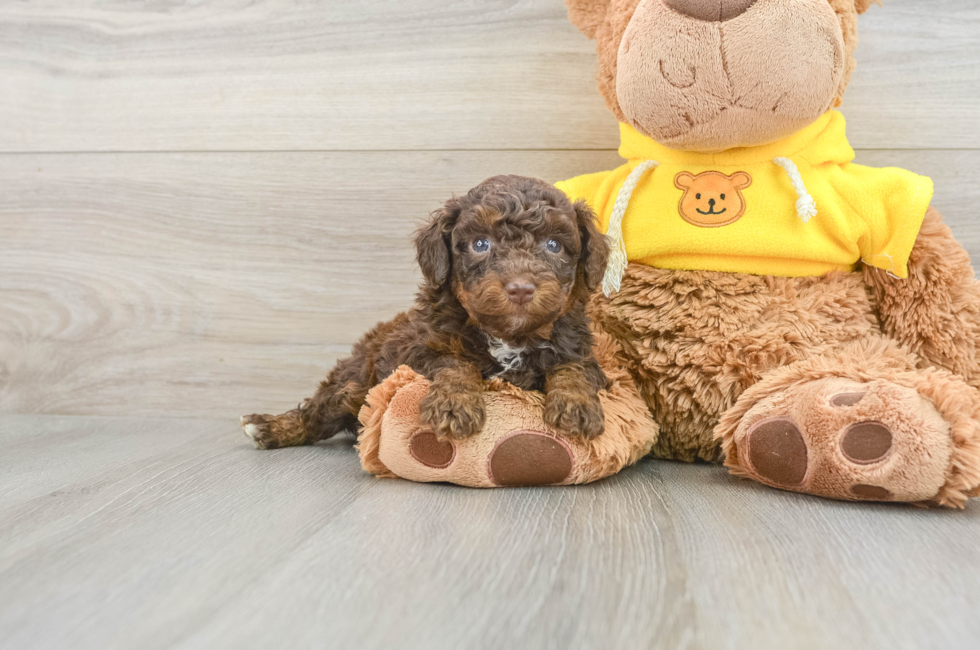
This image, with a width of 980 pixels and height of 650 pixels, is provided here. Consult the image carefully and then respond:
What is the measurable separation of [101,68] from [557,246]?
1699 millimetres

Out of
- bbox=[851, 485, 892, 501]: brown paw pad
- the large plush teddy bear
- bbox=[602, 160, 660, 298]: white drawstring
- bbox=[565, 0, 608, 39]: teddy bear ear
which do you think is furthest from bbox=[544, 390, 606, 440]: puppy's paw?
bbox=[565, 0, 608, 39]: teddy bear ear

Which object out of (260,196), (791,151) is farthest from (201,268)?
(791,151)

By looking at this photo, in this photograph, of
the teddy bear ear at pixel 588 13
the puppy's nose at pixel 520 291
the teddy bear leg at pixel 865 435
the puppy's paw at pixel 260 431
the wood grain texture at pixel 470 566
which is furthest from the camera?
the puppy's paw at pixel 260 431

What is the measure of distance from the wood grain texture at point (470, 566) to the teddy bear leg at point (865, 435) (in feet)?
A: 0.16

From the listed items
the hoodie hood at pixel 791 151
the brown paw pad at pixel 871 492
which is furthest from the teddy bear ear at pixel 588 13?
the brown paw pad at pixel 871 492

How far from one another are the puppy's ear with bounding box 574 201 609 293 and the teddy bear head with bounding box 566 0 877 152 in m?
0.25

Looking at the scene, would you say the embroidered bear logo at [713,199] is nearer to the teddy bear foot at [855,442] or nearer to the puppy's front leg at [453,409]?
the teddy bear foot at [855,442]

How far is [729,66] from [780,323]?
532 mm

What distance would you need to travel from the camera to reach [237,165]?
218 cm

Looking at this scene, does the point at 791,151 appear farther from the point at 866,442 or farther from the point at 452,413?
the point at 452,413

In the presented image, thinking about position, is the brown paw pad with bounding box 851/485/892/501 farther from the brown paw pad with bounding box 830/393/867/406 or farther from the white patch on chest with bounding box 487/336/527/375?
the white patch on chest with bounding box 487/336/527/375

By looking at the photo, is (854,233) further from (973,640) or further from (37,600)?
(37,600)

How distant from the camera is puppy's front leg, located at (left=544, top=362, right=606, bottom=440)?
1324 mm

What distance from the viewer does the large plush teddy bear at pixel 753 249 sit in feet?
4.46
